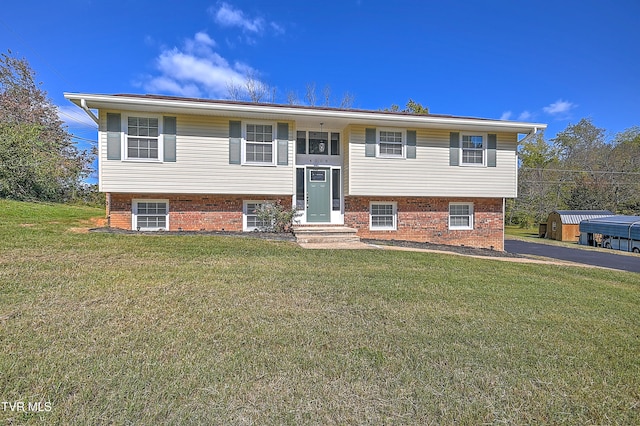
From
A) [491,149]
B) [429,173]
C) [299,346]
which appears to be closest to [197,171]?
[429,173]

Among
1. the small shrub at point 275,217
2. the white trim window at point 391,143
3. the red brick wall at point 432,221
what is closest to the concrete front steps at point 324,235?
the small shrub at point 275,217

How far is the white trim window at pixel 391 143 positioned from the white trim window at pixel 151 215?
7118mm

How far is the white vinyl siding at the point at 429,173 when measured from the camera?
1109 centimetres

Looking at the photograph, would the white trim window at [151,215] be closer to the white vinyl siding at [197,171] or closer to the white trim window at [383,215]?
the white vinyl siding at [197,171]

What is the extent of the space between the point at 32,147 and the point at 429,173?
19154 millimetres

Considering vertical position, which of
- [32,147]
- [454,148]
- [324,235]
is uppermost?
[32,147]

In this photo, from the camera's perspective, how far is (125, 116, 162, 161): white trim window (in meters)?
9.60

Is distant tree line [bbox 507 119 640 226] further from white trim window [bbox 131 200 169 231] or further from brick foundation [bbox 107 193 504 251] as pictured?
white trim window [bbox 131 200 169 231]

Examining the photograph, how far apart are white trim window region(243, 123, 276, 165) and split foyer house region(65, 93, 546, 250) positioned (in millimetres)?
31

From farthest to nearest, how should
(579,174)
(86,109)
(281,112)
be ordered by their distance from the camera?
(579,174)
(281,112)
(86,109)

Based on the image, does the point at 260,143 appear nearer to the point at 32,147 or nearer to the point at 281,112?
the point at 281,112

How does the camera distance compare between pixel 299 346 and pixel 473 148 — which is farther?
pixel 473 148

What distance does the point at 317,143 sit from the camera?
11.6 metres

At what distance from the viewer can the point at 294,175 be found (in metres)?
10.8
